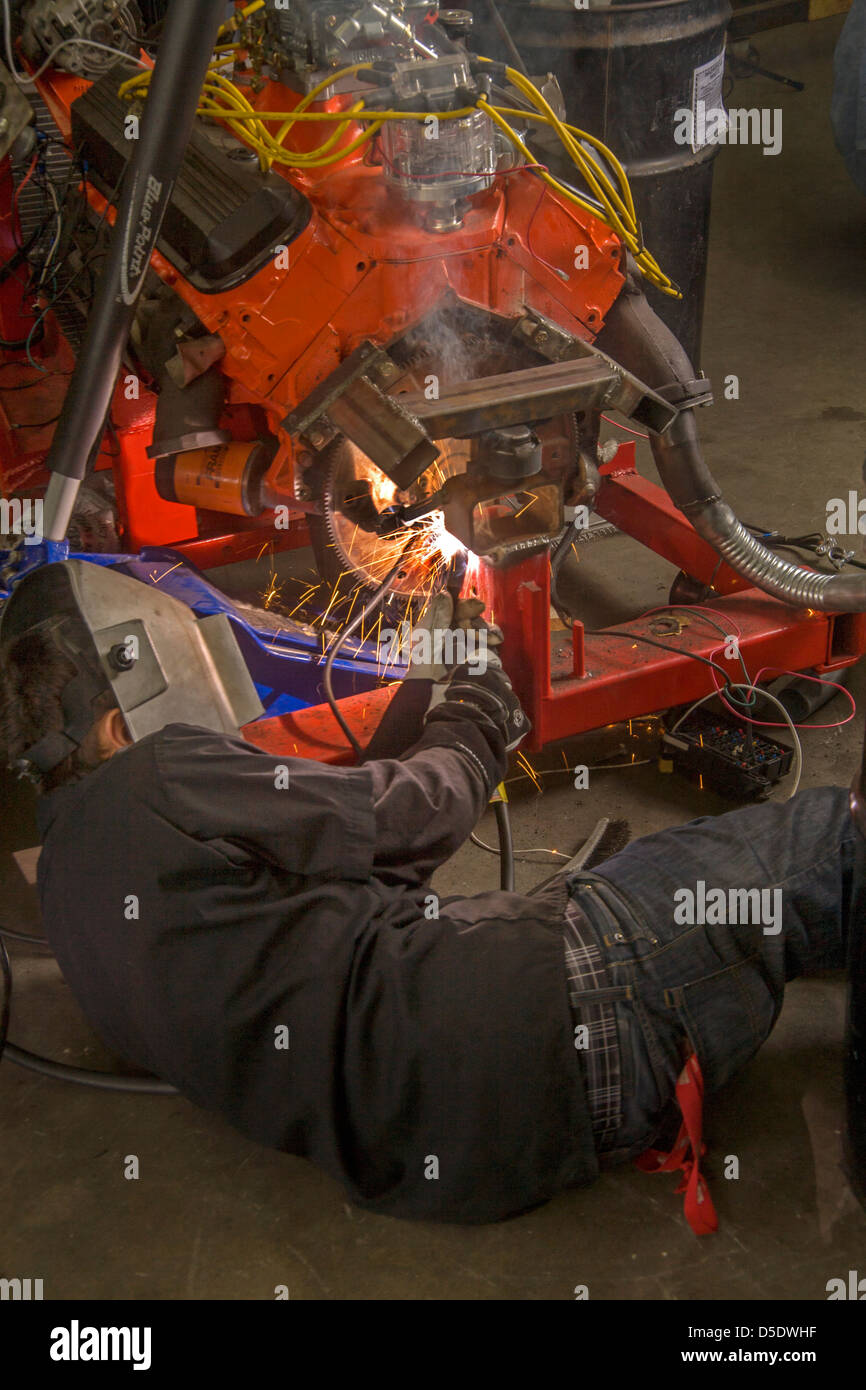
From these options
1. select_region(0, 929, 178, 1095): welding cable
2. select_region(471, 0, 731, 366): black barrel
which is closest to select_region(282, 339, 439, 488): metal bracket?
select_region(0, 929, 178, 1095): welding cable

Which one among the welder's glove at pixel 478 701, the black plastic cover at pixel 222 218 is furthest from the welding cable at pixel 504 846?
the black plastic cover at pixel 222 218

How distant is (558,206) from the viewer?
3225 mm

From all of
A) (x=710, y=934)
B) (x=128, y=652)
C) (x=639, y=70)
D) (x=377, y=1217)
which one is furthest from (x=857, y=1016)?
(x=639, y=70)

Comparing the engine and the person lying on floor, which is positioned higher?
the engine

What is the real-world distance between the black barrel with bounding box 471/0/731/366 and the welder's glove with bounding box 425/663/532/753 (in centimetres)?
276

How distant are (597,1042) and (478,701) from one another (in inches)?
31.3

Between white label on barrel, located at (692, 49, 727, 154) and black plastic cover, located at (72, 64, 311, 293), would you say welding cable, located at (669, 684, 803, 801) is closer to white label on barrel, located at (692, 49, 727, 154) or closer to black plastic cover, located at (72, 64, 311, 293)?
black plastic cover, located at (72, 64, 311, 293)

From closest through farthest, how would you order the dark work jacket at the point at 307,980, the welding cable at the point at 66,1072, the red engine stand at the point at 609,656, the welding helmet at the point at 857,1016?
the dark work jacket at the point at 307,980, the welding helmet at the point at 857,1016, the welding cable at the point at 66,1072, the red engine stand at the point at 609,656

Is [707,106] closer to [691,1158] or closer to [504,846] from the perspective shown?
[504,846]

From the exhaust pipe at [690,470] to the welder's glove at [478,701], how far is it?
1.05 metres

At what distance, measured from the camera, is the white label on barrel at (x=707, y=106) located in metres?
4.69

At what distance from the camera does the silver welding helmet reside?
87.0 inches

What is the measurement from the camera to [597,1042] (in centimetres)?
212

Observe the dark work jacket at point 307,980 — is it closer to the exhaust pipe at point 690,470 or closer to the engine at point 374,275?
the engine at point 374,275
